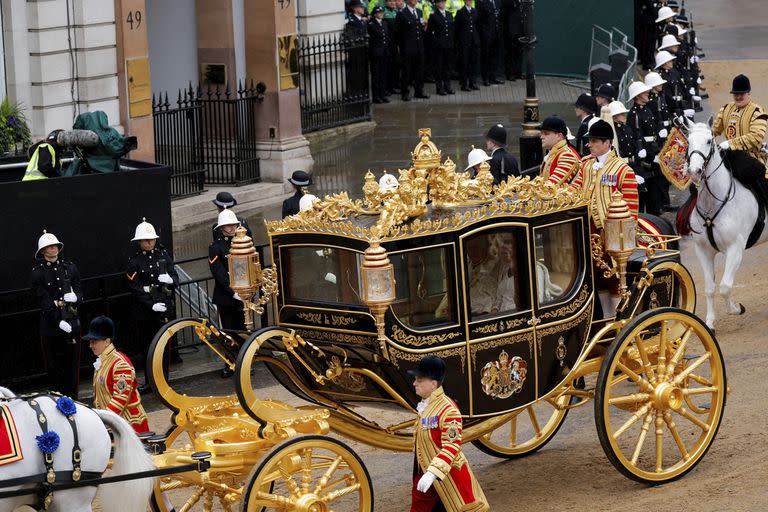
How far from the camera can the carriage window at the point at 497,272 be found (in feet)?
31.5

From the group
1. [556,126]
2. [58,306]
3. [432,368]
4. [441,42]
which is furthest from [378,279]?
[441,42]

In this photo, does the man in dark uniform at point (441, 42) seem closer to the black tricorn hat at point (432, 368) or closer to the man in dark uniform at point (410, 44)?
the man in dark uniform at point (410, 44)

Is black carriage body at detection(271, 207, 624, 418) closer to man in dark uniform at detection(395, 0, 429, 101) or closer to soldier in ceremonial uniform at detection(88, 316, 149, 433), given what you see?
soldier in ceremonial uniform at detection(88, 316, 149, 433)

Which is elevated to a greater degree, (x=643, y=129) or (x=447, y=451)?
(x=643, y=129)

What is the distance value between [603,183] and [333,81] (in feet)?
48.2

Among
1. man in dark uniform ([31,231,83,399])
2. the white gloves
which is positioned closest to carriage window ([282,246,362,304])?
the white gloves

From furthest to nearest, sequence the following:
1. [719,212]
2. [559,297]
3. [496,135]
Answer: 1. [719,212]
2. [496,135]
3. [559,297]

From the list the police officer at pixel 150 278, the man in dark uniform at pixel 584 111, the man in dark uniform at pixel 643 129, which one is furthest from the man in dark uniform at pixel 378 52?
the police officer at pixel 150 278

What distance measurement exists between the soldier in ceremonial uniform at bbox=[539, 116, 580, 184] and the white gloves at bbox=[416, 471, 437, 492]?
354 centimetres

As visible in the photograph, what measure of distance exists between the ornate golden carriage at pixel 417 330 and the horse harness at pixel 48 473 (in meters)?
0.61

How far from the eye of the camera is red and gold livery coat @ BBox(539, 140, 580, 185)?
1140 centimetres

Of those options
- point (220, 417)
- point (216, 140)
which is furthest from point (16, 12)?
point (220, 417)

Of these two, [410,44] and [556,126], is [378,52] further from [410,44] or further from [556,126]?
[556,126]

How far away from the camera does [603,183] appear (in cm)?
1080
